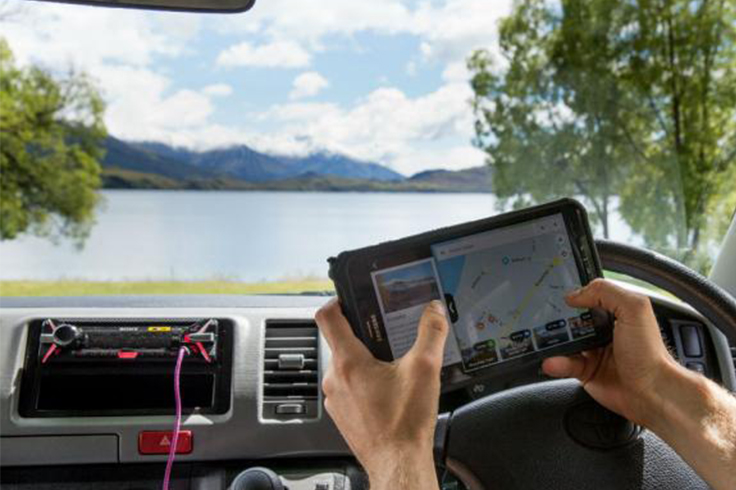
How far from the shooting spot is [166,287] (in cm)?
310

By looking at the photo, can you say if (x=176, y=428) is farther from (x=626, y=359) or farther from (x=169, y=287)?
(x=626, y=359)

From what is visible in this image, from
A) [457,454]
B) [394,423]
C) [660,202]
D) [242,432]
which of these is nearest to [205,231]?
[660,202]

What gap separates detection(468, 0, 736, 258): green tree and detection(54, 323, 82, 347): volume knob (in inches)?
165

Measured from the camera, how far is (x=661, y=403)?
1.58 meters

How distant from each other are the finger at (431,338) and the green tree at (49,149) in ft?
25.1

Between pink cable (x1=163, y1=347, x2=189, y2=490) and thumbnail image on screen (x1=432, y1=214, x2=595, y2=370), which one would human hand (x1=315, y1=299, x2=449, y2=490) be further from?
pink cable (x1=163, y1=347, x2=189, y2=490)

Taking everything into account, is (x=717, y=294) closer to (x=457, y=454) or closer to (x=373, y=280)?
(x=457, y=454)

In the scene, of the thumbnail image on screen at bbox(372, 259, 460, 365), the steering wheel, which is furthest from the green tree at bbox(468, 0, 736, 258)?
the thumbnail image on screen at bbox(372, 259, 460, 365)

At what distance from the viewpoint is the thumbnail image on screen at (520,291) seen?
1.65 metres

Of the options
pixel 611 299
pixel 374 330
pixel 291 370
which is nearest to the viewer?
pixel 374 330

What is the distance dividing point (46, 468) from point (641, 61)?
6188mm

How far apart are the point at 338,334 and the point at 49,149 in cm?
820

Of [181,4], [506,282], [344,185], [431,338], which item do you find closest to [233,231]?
[344,185]

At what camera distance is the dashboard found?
251 cm
